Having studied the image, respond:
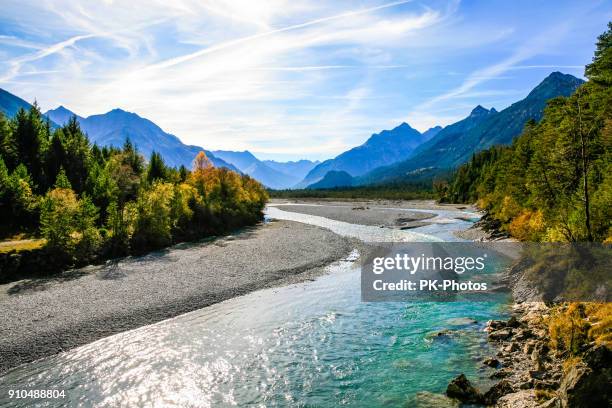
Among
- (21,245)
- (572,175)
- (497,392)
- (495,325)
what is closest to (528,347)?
(495,325)

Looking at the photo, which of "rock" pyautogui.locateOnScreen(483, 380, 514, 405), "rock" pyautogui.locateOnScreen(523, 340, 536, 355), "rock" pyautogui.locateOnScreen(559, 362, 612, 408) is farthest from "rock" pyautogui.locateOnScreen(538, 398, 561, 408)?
"rock" pyautogui.locateOnScreen(523, 340, 536, 355)

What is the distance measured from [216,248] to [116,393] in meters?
40.8

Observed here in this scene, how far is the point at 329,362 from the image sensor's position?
22.2 meters

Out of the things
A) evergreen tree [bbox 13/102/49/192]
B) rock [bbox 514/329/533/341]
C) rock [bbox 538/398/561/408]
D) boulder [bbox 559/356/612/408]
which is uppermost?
evergreen tree [bbox 13/102/49/192]

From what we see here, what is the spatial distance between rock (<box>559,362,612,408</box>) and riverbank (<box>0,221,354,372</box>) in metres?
26.2

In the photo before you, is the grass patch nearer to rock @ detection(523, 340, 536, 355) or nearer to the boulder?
rock @ detection(523, 340, 536, 355)

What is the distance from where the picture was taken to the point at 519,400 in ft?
52.7

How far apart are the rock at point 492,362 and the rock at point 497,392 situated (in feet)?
9.34

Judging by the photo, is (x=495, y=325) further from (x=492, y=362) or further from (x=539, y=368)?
(x=539, y=368)

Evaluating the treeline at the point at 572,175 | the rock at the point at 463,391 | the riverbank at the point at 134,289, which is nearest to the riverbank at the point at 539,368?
the rock at the point at 463,391

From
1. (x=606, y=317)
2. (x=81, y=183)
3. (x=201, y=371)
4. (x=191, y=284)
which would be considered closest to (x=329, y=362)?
(x=201, y=371)

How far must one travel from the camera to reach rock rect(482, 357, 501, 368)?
66.3 ft

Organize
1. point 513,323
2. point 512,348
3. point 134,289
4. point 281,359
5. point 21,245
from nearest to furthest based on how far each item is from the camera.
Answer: point 512,348
point 281,359
point 513,323
point 134,289
point 21,245

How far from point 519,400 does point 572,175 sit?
3474 centimetres
